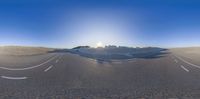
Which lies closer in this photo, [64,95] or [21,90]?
[64,95]

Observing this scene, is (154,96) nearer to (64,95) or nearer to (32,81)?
(64,95)

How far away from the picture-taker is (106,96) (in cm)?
632

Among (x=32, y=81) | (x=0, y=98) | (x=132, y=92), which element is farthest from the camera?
(x=32, y=81)

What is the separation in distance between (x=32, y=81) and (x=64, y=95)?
9.74 ft

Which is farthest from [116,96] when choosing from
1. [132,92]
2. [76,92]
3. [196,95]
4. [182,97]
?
[196,95]

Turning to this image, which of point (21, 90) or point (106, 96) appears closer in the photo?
point (106, 96)

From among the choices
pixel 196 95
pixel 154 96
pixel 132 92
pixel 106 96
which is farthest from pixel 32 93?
pixel 196 95

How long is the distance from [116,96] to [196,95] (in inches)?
85.1

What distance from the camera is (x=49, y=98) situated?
5.99 metres

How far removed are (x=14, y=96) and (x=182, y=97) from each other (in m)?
4.32

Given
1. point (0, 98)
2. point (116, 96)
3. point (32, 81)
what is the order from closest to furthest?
point (0, 98) → point (116, 96) → point (32, 81)

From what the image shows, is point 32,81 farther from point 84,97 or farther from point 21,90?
point 84,97

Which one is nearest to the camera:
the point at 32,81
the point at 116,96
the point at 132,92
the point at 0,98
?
the point at 0,98

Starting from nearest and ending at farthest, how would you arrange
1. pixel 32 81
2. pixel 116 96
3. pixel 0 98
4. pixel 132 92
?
pixel 0 98, pixel 116 96, pixel 132 92, pixel 32 81
